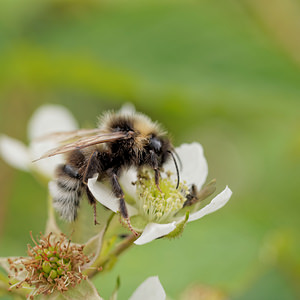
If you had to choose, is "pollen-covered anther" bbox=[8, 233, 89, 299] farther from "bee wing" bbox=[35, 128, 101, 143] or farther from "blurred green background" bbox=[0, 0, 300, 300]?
"blurred green background" bbox=[0, 0, 300, 300]

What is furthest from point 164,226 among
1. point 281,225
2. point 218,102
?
point 281,225

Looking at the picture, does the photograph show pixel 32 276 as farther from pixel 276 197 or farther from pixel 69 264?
pixel 276 197

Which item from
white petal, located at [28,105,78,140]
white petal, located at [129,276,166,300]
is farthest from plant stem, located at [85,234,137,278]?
white petal, located at [28,105,78,140]

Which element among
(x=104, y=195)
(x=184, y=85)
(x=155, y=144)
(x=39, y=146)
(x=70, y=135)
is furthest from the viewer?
(x=184, y=85)

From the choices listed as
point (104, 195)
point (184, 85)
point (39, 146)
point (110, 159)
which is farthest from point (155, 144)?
point (184, 85)

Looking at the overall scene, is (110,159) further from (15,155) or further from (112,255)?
(15,155)

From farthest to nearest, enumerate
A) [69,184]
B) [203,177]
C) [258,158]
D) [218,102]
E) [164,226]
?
[258,158], [218,102], [203,177], [69,184], [164,226]
